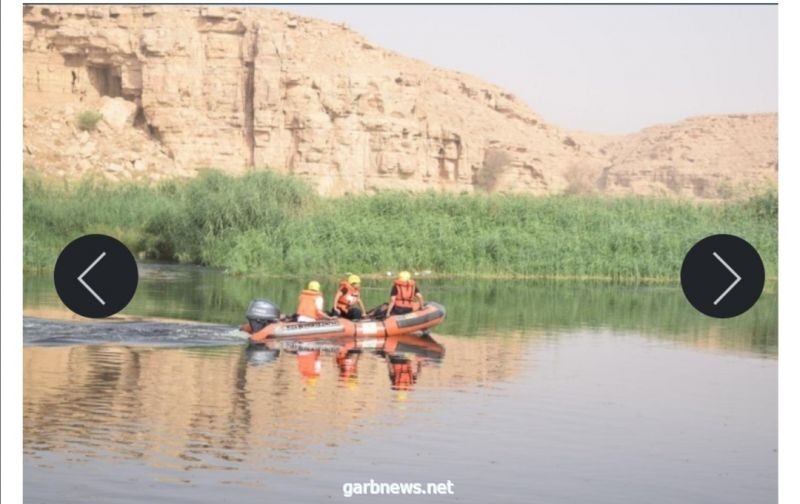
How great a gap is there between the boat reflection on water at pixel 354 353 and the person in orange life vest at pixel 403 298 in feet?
1.20

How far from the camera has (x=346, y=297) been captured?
17703 mm

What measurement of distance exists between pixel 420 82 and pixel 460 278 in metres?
43.9

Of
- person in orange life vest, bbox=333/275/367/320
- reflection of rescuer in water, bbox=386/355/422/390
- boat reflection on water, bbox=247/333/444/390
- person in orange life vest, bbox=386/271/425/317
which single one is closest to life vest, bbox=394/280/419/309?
person in orange life vest, bbox=386/271/425/317

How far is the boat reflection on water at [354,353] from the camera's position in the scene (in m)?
14.5

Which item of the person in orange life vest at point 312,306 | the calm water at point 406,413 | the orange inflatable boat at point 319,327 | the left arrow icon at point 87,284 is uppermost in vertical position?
the left arrow icon at point 87,284

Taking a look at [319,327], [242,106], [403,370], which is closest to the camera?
[403,370]

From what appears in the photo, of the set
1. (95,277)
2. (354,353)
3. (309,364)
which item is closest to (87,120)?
(354,353)

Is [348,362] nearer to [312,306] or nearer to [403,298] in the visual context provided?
[312,306]

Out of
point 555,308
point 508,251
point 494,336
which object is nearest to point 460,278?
point 508,251

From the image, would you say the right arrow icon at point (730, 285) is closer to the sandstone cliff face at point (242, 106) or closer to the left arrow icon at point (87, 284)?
the left arrow icon at point (87, 284)

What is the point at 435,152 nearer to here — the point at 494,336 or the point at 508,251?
the point at 508,251

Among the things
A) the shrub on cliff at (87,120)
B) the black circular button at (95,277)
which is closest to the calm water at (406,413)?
the black circular button at (95,277)

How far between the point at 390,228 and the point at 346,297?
38.3 feet

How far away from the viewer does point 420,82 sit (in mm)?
70125
